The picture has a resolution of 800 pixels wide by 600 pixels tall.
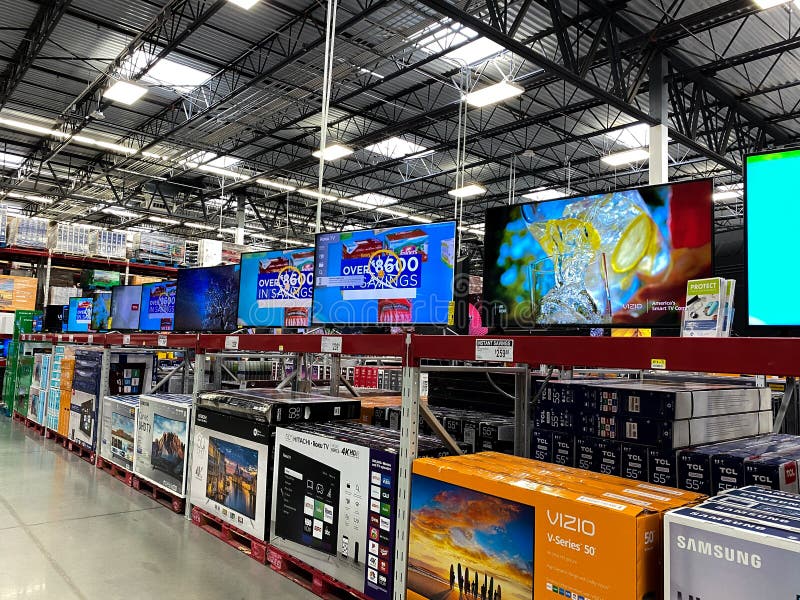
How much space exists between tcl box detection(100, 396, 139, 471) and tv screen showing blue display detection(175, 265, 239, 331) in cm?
85

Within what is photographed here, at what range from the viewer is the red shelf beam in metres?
1.48

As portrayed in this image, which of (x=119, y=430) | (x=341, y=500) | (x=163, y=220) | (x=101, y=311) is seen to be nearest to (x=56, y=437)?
(x=101, y=311)

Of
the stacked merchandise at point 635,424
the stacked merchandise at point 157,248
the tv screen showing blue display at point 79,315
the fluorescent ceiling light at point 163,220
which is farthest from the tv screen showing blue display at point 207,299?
the fluorescent ceiling light at point 163,220

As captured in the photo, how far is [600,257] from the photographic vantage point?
7.17 feet

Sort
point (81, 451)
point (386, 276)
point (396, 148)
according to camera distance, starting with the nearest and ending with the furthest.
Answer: point (386, 276) < point (81, 451) < point (396, 148)

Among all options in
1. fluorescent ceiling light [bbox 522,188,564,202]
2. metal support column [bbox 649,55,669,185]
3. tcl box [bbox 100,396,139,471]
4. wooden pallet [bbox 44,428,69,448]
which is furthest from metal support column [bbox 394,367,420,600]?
fluorescent ceiling light [bbox 522,188,564,202]

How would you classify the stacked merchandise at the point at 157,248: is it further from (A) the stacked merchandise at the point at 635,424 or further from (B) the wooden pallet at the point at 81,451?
(A) the stacked merchandise at the point at 635,424

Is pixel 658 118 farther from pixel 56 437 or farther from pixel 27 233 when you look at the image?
pixel 27 233

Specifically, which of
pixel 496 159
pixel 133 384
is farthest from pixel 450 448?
pixel 496 159

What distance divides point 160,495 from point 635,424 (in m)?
3.88

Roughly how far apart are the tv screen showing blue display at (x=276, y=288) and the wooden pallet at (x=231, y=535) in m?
1.34

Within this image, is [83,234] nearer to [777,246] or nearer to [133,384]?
[133,384]

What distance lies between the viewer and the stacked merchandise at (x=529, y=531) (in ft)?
5.24

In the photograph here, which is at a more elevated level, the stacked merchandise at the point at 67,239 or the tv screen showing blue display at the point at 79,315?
the stacked merchandise at the point at 67,239
